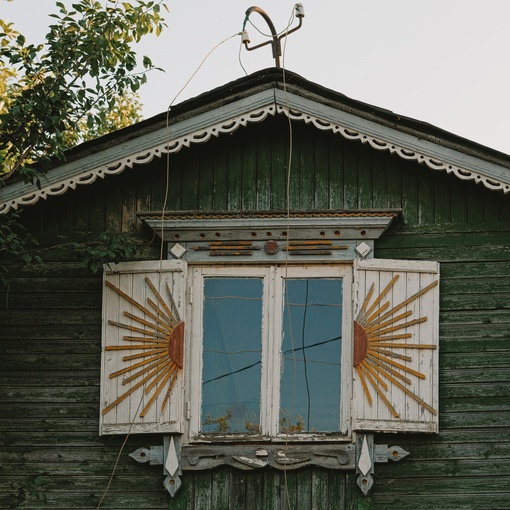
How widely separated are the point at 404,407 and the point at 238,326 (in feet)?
4.63

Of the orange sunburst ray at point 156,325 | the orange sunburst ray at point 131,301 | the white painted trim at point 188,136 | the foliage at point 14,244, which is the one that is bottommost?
the orange sunburst ray at point 156,325

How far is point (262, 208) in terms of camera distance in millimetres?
10656

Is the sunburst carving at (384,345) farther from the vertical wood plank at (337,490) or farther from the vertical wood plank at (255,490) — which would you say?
the vertical wood plank at (255,490)

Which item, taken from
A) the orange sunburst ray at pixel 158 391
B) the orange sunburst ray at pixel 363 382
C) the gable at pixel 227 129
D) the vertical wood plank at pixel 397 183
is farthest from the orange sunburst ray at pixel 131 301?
the vertical wood plank at pixel 397 183

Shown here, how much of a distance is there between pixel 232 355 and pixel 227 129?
1.73 m

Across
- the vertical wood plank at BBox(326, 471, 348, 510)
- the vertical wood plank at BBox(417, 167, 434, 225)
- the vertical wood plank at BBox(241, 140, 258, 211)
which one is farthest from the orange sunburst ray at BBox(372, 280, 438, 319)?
the vertical wood plank at BBox(241, 140, 258, 211)

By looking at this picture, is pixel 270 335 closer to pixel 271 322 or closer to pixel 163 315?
pixel 271 322

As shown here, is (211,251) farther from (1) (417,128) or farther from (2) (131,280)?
(1) (417,128)

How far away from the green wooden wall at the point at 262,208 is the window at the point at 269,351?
37 centimetres

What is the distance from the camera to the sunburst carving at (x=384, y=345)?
33.3ft

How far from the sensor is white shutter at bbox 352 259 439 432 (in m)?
10.1

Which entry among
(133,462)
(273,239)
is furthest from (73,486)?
(273,239)

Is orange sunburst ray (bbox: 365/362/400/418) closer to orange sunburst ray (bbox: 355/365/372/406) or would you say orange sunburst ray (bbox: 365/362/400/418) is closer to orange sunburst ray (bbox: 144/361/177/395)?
orange sunburst ray (bbox: 355/365/372/406)

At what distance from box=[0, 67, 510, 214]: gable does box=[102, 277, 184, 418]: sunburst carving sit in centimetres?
98
